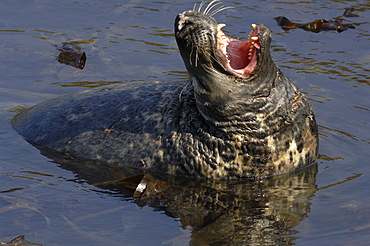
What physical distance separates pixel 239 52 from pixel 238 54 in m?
0.02

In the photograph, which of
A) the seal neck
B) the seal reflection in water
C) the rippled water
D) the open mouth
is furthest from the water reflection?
the open mouth

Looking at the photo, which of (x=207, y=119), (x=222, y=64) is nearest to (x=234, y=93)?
(x=222, y=64)

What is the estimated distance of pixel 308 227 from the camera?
5.76 meters

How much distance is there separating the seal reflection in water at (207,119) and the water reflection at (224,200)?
0.13m

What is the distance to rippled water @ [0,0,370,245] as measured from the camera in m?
5.68

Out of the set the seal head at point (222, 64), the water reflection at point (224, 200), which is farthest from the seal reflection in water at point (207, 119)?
the water reflection at point (224, 200)

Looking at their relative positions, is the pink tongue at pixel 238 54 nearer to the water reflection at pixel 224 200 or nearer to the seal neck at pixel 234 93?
the seal neck at pixel 234 93

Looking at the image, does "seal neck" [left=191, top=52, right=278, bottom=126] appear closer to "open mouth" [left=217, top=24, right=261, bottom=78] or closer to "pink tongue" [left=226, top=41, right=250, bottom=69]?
"open mouth" [left=217, top=24, right=261, bottom=78]

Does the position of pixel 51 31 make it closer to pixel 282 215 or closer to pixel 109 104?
pixel 109 104

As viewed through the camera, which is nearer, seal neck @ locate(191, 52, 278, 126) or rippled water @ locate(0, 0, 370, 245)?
rippled water @ locate(0, 0, 370, 245)

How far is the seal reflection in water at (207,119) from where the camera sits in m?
6.31

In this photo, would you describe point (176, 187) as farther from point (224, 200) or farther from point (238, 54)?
point (238, 54)

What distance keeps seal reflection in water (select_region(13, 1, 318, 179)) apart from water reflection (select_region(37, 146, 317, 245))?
0.42 ft

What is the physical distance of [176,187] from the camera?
6664 mm
